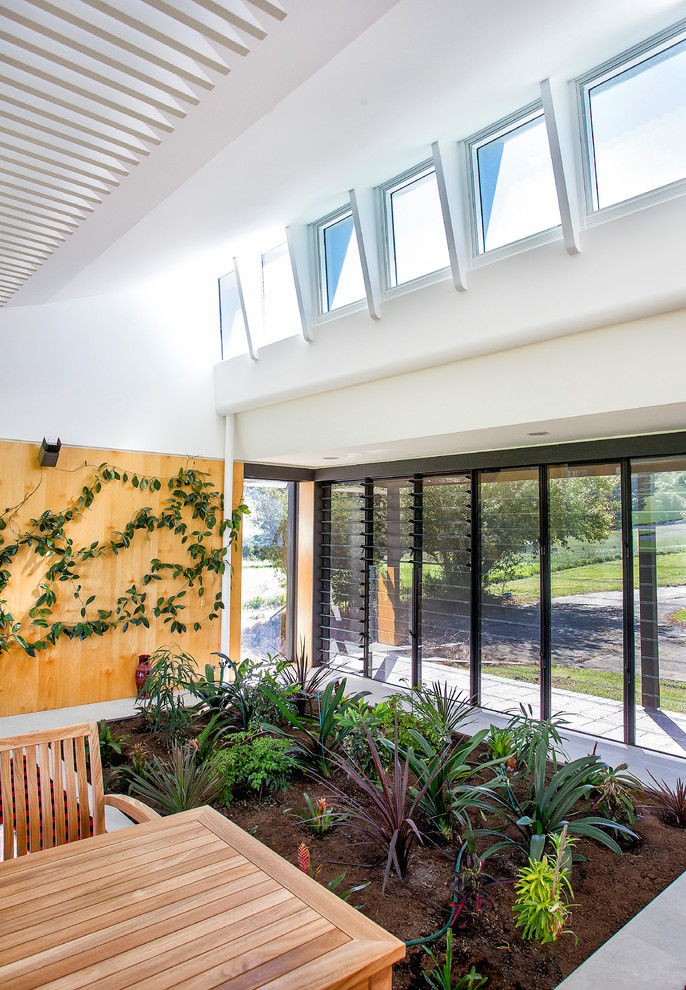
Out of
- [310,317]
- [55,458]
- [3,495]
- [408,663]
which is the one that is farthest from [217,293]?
[408,663]

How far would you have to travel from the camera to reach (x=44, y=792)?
2.37 metres

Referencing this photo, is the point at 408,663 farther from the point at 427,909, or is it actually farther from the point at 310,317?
the point at 427,909

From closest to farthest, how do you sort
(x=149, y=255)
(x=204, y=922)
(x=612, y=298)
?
(x=204, y=922) < (x=612, y=298) < (x=149, y=255)

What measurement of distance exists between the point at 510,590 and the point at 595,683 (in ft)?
3.58

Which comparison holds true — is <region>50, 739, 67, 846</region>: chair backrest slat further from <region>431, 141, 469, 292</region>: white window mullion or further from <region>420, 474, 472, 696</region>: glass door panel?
<region>420, 474, 472, 696</region>: glass door panel

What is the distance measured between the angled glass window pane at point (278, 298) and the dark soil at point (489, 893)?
14.4 ft

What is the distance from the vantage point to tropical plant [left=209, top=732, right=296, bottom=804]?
3.74 m

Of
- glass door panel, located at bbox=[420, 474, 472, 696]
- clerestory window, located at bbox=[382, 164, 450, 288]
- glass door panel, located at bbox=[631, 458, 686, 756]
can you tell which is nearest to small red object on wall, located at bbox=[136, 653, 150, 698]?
glass door panel, located at bbox=[420, 474, 472, 696]

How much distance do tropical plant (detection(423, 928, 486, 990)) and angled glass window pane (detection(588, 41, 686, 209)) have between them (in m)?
3.91

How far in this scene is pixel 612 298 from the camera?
3.60 metres

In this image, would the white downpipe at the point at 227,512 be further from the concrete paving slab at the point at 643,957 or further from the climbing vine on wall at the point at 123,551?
the concrete paving slab at the point at 643,957

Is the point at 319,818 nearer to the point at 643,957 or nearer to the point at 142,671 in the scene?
the point at 643,957

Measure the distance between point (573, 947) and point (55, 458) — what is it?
5.35 metres

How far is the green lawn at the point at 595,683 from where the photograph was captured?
195 inches
